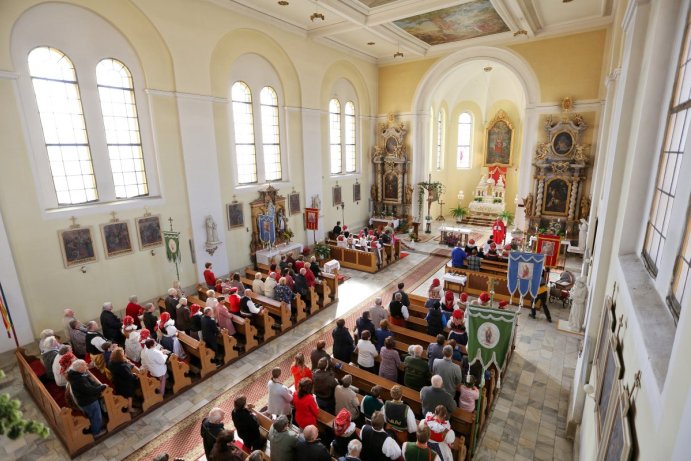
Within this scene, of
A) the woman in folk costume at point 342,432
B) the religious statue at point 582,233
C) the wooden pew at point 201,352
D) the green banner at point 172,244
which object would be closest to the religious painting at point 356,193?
the religious statue at point 582,233

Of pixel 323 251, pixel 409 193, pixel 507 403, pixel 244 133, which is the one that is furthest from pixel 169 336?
pixel 409 193

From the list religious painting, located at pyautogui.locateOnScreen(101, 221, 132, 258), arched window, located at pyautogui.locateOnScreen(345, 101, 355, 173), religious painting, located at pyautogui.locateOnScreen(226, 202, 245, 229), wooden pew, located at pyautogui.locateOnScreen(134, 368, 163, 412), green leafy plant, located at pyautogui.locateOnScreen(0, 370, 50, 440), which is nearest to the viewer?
green leafy plant, located at pyautogui.locateOnScreen(0, 370, 50, 440)

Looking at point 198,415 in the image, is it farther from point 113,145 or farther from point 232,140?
point 232,140

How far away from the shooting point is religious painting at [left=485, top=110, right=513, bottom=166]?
20.4m

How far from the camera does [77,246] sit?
8297 millimetres

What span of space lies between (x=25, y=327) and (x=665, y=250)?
10563 millimetres

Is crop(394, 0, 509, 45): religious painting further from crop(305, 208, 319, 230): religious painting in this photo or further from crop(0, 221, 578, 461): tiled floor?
crop(0, 221, 578, 461): tiled floor

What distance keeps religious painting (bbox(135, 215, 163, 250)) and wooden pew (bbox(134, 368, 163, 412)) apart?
14.4 feet

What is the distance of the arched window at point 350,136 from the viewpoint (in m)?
16.9

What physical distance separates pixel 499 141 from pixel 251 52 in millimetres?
14873

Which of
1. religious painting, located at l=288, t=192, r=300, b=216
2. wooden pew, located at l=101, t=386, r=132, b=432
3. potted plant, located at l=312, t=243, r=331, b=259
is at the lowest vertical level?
wooden pew, located at l=101, t=386, r=132, b=432

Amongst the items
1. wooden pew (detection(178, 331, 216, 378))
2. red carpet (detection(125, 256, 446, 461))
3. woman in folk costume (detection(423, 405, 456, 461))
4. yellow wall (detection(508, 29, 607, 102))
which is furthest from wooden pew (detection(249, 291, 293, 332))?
yellow wall (detection(508, 29, 607, 102))

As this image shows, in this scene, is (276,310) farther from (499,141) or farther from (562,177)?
(499,141)

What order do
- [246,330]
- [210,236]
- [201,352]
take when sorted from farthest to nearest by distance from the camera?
[210,236]
[246,330]
[201,352]
